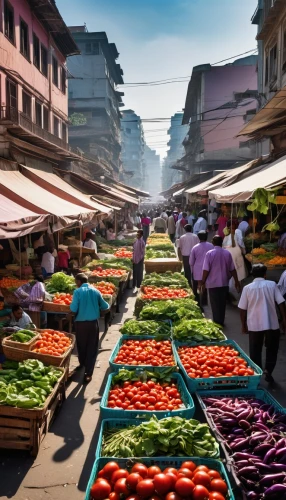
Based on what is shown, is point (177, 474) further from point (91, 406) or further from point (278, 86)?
point (278, 86)

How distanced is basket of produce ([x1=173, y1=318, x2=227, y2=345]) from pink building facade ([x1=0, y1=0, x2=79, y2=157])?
9347mm

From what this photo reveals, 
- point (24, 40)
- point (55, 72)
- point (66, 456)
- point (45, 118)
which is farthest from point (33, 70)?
point (66, 456)

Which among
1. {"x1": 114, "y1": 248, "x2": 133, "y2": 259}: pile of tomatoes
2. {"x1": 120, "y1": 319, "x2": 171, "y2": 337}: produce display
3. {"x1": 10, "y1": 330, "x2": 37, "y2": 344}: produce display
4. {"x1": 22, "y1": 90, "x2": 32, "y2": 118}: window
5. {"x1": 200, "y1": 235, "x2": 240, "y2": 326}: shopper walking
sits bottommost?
{"x1": 120, "y1": 319, "x2": 171, "y2": 337}: produce display

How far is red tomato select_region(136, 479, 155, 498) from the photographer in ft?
10.6

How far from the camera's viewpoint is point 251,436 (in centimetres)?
417

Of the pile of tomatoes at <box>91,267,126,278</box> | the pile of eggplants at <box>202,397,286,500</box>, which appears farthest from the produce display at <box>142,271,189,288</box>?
the pile of eggplants at <box>202,397,286,500</box>

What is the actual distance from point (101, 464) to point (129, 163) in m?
125

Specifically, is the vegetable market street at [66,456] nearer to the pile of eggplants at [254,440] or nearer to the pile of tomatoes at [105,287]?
the pile of eggplants at [254,440]

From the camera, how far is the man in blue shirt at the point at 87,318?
23.0ft

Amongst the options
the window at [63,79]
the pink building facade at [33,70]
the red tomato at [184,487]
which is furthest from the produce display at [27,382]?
the window at [63,79]

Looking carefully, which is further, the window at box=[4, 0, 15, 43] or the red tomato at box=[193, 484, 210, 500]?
the window at box=[4, 0, 15, 43]

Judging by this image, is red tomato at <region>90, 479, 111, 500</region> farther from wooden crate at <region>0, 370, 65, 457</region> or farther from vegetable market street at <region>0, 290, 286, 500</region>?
wooden crate at <region>0, 370, 65, 457</region>

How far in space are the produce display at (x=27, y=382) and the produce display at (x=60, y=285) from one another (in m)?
Answer: 3.68

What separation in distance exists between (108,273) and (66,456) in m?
7.72
